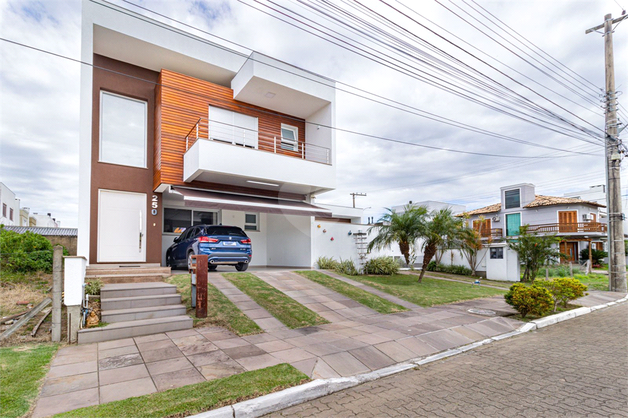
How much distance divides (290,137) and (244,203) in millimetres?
5061

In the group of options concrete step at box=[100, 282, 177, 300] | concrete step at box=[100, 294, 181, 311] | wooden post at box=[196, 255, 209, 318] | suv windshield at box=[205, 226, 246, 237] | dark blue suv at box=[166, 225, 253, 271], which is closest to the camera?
concrete step at box=[100, 294, 181, 311]

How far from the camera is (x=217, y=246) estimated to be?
37.9 feet

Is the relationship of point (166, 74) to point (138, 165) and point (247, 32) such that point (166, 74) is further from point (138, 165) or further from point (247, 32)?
point (247, 32)

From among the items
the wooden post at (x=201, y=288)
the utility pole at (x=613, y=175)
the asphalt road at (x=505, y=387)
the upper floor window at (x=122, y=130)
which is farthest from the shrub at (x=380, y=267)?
the upper floor window at (x=122, y=130)

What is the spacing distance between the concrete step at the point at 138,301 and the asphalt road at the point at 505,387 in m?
4.93

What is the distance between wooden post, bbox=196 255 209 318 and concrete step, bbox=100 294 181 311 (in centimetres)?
82

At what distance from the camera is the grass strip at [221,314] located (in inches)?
289

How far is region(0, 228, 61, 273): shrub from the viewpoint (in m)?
9.52

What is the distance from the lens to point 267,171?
44.1ft

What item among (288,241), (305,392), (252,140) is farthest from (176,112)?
(305,392)

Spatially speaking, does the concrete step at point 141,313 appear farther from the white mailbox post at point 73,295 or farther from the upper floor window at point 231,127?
the upper floor window at point 231,127

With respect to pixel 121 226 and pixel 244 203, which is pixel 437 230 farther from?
pixel 121 226

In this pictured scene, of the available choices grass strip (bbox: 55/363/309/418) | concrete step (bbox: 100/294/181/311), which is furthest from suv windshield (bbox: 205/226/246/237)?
grass strip (bbox: 55/363/309/418)

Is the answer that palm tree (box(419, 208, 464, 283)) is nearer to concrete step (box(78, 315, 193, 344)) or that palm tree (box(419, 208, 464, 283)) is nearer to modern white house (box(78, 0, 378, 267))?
modern white house (box(78, 0, 378, 267))
